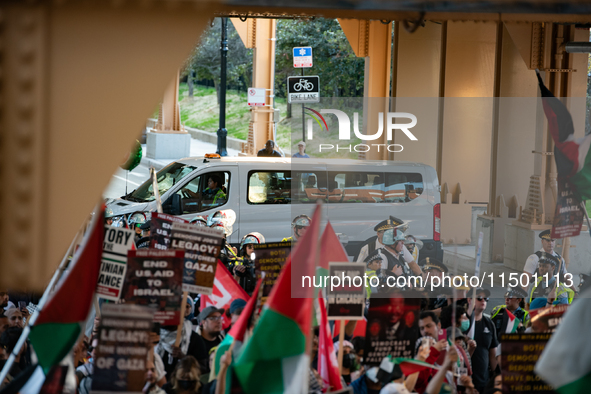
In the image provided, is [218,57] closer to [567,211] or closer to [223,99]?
[223,99]

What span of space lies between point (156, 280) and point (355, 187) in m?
7.95

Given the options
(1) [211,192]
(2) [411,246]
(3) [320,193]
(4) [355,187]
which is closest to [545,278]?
(2) [411,246]

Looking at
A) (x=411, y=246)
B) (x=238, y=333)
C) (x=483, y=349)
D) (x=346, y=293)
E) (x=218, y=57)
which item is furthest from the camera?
(x=218, y=57)

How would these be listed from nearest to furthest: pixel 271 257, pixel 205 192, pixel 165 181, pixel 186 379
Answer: pixel 186 379
pixel 271 257
pixel 205 192
pixel 165 181

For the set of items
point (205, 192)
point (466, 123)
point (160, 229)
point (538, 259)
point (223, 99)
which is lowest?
point (538, 259)

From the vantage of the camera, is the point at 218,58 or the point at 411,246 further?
the point at 218,58

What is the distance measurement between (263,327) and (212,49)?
40252mm

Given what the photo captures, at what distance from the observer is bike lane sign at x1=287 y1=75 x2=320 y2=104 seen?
17.4 metres

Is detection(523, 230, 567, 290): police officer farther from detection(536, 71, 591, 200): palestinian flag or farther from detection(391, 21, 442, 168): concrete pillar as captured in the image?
detection(391, 21, 442, 168): concrete pillar

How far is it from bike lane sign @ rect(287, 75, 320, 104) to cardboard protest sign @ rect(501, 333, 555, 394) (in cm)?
1374

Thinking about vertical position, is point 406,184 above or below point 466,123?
below

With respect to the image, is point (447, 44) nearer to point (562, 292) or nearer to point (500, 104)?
point (500, 104)

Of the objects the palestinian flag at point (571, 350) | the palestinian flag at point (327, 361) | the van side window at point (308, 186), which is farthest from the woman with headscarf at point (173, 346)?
the van side window at point (308, 186)

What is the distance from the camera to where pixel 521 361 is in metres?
4.01
